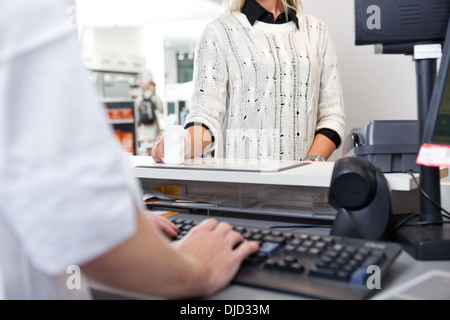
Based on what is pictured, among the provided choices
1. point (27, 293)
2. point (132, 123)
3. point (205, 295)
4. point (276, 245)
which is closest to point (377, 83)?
point (276, 245)

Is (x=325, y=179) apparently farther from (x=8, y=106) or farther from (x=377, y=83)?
(x=377, y=83)

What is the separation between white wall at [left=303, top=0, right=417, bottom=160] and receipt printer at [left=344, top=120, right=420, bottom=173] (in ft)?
4.74

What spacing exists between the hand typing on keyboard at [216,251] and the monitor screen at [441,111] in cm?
35

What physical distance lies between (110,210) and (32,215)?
65 mm

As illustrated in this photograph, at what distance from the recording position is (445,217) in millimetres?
976

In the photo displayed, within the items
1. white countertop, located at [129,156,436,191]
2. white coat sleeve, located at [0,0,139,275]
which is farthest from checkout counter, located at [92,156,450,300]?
white coat sleeve, located at [0,0,139,275]

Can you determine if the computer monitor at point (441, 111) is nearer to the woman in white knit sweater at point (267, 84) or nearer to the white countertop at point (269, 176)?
the white countertop at point (269, 176)

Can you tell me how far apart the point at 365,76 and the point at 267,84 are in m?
0.85

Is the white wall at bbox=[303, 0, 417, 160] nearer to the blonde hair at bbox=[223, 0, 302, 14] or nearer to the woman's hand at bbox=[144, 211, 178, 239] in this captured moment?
the blonde hair at bbox=[223, 0, 302, 14]

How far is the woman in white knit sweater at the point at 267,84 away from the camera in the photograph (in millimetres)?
1820

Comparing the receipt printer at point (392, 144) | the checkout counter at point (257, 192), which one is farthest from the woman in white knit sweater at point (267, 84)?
the receipt printer at point (392, 144)

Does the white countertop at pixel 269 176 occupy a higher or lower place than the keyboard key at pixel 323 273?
Answer: higher

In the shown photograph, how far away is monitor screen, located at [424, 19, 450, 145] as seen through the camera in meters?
0.78
